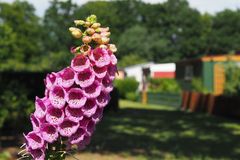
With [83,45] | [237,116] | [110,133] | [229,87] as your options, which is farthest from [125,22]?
[83,45]

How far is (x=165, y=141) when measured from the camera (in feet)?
51.1

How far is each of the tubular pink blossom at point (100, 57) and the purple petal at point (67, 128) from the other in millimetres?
195

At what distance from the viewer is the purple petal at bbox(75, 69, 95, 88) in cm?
176

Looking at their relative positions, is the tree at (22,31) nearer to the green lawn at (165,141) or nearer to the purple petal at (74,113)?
the green lawn at (165,141)

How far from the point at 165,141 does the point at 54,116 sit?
45.8 feet

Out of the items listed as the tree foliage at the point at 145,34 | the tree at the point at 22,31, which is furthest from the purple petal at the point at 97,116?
the tree at the point at 22,31

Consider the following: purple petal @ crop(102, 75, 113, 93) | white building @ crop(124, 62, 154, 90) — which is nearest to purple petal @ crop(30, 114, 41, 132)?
purple petal @ crop(102, 75, 113, 93)

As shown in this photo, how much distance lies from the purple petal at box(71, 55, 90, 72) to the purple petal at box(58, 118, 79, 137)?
16cm

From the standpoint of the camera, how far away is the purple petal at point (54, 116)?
176 centimetres

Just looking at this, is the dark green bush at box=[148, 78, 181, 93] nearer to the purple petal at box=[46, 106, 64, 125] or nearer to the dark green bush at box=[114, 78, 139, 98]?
the dark green bush at box=[114, 78, 139, 98]

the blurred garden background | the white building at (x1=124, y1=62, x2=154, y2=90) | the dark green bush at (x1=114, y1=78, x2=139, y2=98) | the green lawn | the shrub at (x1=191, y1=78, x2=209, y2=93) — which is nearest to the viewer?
the green lawn

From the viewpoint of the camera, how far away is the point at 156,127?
2038 centimetres

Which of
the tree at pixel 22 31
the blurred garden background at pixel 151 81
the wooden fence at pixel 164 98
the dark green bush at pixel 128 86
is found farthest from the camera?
the tree at pixel 22 31

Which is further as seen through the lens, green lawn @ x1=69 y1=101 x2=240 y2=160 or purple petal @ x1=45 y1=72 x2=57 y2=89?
green lawn @ x1=69 y1=101 x2=240 y2=160
